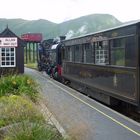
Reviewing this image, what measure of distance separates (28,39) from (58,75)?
1994cm

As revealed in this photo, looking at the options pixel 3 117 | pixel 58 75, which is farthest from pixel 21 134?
pixel 58 75

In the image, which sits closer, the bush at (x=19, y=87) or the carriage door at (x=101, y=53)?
the bush at (x=19, y=87)

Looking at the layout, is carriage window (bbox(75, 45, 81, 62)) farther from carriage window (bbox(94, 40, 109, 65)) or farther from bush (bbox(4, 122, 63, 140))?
bush (bbox(4, 122, 63, 140))

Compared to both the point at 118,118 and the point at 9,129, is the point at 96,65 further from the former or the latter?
the point at 9,129

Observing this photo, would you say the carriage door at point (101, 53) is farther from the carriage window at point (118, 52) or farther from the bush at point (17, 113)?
the bush at point (17, 113)

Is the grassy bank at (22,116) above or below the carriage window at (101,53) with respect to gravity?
below

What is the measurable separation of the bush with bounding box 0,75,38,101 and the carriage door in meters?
2.51

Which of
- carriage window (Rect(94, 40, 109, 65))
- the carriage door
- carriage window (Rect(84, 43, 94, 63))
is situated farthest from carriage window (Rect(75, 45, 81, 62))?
the carriage door

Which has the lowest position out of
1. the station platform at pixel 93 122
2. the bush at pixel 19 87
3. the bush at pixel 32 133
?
the station platform at pixel 93 122

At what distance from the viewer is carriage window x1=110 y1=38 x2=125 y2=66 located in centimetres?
1366

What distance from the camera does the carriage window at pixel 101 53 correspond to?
15.6 metres

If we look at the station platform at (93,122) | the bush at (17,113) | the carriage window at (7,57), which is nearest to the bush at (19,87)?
the station platform at (93,122)

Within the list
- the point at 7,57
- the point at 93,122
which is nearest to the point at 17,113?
the point at 93,122

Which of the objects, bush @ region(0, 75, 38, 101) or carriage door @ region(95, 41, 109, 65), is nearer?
bush @ region(0, 75, 38, 101)
